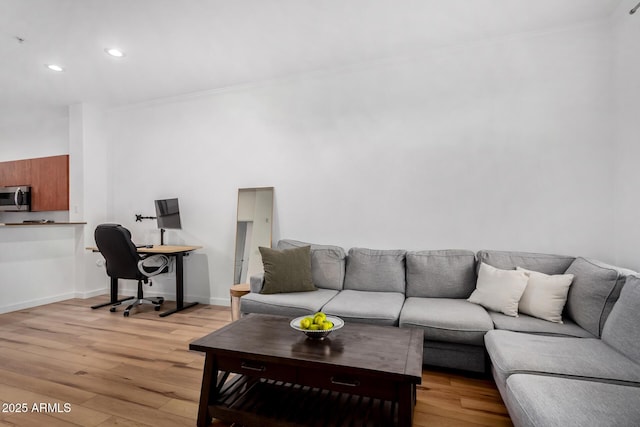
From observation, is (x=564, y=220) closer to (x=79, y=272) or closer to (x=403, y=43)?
(x=403, y=43)

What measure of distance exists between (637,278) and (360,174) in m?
2.34

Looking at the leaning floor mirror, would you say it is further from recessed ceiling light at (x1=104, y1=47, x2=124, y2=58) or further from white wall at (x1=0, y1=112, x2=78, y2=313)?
white wall at (x1=0, y1=112, x2=78, y2=313)

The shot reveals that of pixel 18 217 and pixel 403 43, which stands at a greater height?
pixel 403 43

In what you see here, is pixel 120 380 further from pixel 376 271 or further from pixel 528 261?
pixel 528 261

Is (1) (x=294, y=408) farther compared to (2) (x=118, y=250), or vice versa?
(2) (x=118, y=250)

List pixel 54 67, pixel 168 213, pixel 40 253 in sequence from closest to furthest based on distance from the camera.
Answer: pixel 54 67, pixel 168 213, pixel 40 253

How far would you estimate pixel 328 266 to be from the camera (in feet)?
10.7

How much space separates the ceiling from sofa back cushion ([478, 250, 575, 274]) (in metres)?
2.08

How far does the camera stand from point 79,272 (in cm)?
462

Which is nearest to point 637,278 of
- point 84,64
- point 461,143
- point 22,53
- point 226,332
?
point 461,143

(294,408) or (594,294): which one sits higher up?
(594,294)

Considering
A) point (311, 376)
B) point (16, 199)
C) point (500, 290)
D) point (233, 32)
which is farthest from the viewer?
point (16, 199)

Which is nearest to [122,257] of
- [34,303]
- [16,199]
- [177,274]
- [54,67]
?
[177,274]

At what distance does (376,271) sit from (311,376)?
1620 mm
